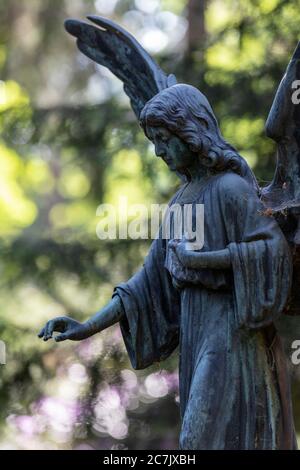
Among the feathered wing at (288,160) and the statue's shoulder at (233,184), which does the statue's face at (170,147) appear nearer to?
the statue's shoulder at (233,184)

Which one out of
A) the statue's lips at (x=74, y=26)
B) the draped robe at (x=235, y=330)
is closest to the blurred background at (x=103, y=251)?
the statue's lips at (x=74, y=26)

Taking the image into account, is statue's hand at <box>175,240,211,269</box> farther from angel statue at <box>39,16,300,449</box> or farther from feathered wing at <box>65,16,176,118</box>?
feathered wing at <box>65,16,176,118</box>

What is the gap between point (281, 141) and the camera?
18.2 feet

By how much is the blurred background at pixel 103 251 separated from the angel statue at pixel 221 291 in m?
5.07

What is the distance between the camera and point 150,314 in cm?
588

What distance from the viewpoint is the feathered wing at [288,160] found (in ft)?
17.9

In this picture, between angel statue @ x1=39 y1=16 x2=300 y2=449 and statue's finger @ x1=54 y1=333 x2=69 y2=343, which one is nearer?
angel statue @ x1=39 y1=16 x2=300 y2=449

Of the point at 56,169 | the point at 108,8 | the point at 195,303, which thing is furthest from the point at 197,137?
the point at 56,169

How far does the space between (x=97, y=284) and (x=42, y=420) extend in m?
1.51

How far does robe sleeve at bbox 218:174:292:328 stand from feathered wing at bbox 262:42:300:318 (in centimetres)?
9

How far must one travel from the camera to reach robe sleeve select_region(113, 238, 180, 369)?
584cm

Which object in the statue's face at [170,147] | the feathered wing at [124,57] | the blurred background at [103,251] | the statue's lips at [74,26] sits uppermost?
the blurred background at [103,251]

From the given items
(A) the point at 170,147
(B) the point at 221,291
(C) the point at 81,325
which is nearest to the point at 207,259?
(B) the point at 221,291

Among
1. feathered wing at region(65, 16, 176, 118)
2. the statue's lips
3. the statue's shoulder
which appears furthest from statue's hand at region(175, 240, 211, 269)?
the statue's lips
